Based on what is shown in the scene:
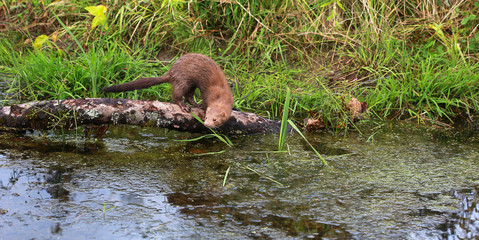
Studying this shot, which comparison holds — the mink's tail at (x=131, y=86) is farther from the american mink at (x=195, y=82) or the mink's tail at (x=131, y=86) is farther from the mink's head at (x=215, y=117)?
the mink's head at (x=215, y=117)

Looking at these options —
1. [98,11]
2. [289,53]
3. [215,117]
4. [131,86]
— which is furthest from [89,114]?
[289,53]

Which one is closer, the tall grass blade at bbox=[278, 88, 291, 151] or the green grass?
the tall grass blade at bbox=[278, 88, 291, 151]

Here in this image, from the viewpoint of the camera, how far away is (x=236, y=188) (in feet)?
9.32

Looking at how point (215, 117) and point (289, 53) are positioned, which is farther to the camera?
point (289, 53)

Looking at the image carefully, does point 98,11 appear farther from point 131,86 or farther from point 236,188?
point 236,188

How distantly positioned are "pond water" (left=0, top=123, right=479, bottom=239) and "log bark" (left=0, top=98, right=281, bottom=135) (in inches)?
5.6

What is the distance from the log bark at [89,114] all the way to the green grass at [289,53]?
91 centimetres

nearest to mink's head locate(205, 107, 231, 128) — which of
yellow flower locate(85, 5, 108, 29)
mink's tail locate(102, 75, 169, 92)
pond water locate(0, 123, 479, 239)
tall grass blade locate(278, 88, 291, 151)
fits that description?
pond water locate(0, 123, 479, 239)

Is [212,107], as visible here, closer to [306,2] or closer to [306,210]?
[306,210]

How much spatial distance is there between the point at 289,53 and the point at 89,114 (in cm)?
306

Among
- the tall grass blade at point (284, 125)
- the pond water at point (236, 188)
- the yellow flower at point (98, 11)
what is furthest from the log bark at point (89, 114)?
the yellow flower at point (98, 11)

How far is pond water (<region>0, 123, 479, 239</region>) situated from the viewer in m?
2.30

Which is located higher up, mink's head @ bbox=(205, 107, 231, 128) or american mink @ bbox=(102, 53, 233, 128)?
american mink @ bbox=(102, 53, 233, 128)

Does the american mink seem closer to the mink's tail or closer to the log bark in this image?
the mink's tail
